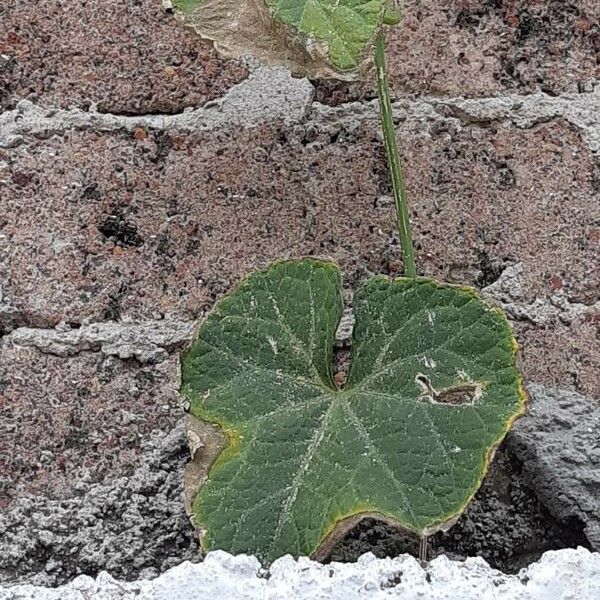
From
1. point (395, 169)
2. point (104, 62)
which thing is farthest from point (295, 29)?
point (104, 62)

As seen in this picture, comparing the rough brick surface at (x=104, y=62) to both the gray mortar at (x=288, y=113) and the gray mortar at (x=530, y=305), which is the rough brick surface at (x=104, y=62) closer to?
the gray mortar at (x=288, y=113)

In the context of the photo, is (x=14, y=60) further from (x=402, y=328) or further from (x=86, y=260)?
(x=402, y=328)

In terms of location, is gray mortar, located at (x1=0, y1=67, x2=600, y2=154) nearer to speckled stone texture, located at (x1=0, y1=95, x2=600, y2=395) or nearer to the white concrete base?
speckled stone texture, located at (x1=0, y1=95, x2=600, y2=395)

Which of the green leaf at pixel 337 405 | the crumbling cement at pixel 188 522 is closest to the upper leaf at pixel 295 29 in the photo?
the green leaf at pixel 337 405

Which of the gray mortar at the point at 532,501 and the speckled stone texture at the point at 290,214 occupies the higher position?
the speckled stone texture at the point at 290,214

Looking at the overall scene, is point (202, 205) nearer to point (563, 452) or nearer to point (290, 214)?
point (290, 214)
